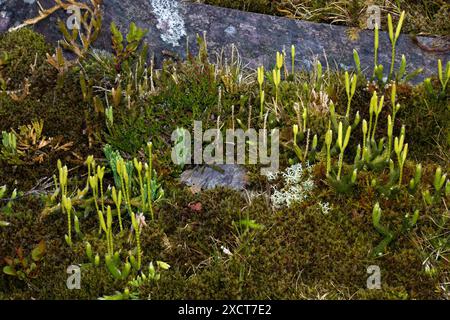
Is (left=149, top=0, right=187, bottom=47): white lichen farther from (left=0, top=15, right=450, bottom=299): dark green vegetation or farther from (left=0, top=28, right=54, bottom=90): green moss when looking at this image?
(left=0, top=28, right=54, bottom=90): green moss

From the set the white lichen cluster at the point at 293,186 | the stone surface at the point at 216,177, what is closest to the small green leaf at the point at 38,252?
the stone surface at the point at 216,177

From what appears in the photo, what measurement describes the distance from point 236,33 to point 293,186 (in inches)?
82.0

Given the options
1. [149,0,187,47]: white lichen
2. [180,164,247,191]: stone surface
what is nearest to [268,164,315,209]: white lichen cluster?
[180,164,247,191]: stone surface

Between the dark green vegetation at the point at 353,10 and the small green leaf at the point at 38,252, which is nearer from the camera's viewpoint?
the small green leaf at the point at 38,252

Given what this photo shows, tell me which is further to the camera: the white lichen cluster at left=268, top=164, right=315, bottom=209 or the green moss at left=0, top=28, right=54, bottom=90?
the green moss at left=0, top=28, right=54, bottom=90

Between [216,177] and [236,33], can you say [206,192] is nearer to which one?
[216,177]

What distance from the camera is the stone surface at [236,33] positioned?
19.7 ft

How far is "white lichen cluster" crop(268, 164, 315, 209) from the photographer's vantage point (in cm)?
466

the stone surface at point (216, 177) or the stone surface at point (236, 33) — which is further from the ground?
the stone surface at point (236, 33)

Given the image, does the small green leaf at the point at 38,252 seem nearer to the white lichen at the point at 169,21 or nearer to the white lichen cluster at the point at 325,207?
the white lichen cluster at the point at 325,207

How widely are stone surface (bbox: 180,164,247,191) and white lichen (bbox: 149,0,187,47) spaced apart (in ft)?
5.32

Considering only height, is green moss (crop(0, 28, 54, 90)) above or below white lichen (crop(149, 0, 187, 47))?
below

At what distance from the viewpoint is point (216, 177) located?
196 inches

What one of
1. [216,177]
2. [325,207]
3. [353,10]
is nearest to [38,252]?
[216,177]
